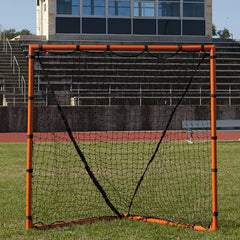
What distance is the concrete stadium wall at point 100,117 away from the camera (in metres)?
23.0

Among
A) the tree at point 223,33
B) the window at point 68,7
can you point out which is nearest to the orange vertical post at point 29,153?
the window at point 68,7

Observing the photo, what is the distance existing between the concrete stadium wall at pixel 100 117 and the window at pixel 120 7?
9735 mm

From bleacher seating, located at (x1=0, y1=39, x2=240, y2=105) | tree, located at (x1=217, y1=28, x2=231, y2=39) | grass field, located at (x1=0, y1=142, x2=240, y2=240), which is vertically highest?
tree, located at (x1=217, y1=28, x2=231, y2=39)

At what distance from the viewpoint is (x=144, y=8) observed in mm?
32219

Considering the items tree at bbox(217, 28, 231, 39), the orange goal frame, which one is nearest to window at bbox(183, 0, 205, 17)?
the orange goal frame

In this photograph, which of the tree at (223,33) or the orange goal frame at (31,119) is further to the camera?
the tree at (223,33)

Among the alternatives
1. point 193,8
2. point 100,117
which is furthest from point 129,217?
point 193,8

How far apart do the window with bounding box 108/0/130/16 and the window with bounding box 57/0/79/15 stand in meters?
2.43

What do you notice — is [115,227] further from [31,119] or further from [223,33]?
[223,33]

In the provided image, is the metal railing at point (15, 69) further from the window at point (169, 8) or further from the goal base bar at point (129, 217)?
the goal base bar at point (129, 217)

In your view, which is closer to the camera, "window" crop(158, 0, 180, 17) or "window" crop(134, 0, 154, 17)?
"window" crop(134, 0, 154, 17)

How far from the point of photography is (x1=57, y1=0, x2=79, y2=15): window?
102 feet

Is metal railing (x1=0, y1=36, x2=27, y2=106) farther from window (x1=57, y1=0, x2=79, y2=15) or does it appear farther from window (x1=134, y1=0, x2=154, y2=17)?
window (x1=134, y1=0, x2=154, y2=17)

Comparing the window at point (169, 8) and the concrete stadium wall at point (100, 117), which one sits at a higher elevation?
the window at point (169, 8)
